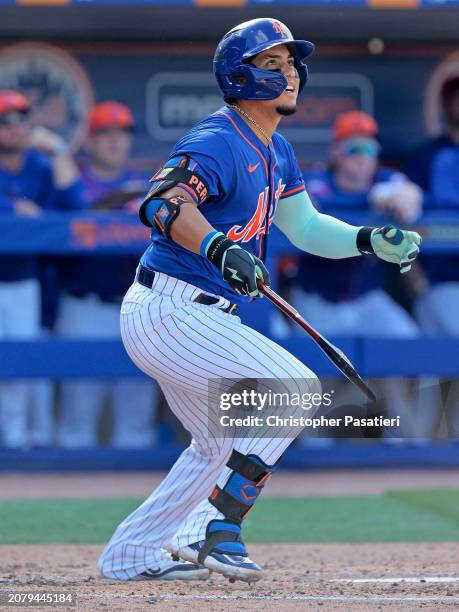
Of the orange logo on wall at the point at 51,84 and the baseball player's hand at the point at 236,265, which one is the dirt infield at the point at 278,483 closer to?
the orange logo on wall at the point at 51,84

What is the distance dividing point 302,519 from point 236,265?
2.45m

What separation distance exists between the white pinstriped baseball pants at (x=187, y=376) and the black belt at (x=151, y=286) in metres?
0.02

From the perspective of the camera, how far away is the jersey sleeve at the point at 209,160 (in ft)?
12.2

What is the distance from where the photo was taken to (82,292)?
7152 millimetres

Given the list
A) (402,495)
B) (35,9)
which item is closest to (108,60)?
(35,9)

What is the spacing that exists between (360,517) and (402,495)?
0.59 metres

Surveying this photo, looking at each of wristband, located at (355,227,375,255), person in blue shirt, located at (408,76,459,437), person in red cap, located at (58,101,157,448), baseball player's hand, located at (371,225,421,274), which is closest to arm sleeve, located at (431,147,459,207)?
person in blue shirt, located at (408,76,459,437)

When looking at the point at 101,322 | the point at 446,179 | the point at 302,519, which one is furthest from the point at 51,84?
the point at 302,519

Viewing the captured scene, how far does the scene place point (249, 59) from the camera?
3.95 meters

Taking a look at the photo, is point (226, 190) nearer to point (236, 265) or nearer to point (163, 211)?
point (163, 211)

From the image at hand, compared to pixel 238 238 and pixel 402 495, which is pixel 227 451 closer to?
pixel 238 238

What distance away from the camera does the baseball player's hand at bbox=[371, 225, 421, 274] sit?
3885 mm

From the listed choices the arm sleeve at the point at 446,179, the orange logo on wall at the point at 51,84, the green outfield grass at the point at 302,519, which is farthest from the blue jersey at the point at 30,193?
the arm sleeve at the point at 446,179

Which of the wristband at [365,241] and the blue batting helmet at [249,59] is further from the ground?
the blue batting helmet at [249,59]
